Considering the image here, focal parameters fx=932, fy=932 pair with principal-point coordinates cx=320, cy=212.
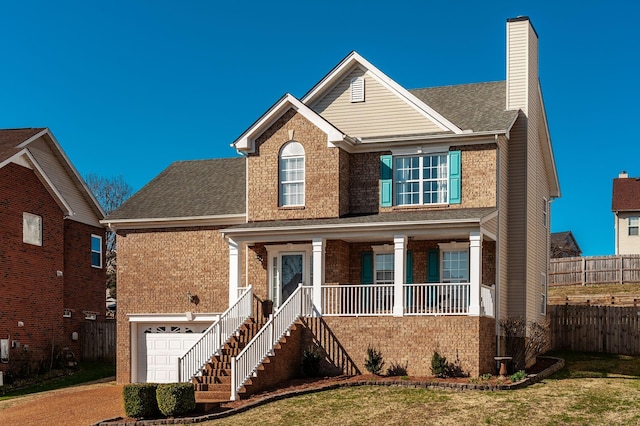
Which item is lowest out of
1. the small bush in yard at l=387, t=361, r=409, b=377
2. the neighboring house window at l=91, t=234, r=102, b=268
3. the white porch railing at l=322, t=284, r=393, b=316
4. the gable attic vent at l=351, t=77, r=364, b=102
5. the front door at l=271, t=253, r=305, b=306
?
the small bush in yard at l=387, t=361, r=409, b=377

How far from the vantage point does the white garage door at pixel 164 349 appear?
101 ft

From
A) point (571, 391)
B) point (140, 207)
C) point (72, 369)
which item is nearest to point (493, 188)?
point (571, 391)

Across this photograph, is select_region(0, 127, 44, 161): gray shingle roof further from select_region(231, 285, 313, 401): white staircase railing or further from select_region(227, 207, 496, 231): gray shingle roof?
select_region(231, 285, 313, 401): white staircase railing

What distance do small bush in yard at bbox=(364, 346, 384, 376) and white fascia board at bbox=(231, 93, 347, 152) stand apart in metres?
6.55

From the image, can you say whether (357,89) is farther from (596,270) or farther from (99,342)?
(596,270)

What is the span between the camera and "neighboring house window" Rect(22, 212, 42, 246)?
1356 inches

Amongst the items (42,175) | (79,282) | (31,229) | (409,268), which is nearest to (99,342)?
(79,282)

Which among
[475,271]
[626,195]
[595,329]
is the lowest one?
[595,329]

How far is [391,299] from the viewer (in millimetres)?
26797

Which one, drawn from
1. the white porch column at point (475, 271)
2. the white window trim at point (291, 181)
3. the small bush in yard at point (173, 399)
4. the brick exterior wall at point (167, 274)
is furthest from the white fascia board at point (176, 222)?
the small bush in yard at point (173, 399)

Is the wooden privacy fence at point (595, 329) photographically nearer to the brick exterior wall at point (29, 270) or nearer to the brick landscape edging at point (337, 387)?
the brick landscape edging at point (337, 387)

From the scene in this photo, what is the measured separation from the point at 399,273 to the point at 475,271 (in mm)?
2183

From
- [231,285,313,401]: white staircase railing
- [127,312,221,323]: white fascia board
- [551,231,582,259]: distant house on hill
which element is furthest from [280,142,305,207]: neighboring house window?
[551,231,582,259]: distant house on hill

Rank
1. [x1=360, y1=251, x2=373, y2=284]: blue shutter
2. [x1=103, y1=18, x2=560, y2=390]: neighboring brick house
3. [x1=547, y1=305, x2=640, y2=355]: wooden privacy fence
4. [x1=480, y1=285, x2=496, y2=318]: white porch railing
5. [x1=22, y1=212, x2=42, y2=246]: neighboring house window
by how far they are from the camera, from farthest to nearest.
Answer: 1. [x1=22, y1=212, x2=42, y2=246]: neighboring house window
2. [x1=547, y1=305, x2=640, y2=355]: wooden privacy fence
3. [x1=360, y1=251, x2=373, y2=284]: blue shutter
4. [x1=103, y1=18, x2=560, y2=390]: neighboring brick house
5. [x1=480, y1=285, x2=496, y2=318]: white porch railing
